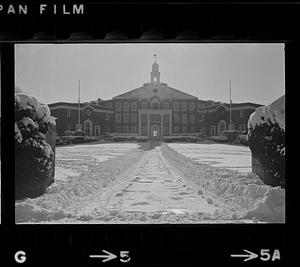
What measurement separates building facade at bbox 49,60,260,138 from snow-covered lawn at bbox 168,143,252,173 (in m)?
0.14

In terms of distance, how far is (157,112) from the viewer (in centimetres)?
323

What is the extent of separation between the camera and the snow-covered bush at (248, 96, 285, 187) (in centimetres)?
316

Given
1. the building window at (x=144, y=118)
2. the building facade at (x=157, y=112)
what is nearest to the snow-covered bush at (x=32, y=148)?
the building facade at (x=157, y=112)

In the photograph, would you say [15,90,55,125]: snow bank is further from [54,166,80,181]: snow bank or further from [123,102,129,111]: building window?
[123,102,129,111]: building window

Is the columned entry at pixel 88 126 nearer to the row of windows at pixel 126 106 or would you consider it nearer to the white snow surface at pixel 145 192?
the white snow surface at pixel 145 192

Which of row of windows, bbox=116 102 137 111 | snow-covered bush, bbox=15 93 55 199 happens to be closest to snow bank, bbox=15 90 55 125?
snow-covered bush, bbox=15 93 55 199

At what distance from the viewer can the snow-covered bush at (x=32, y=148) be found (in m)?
3.16

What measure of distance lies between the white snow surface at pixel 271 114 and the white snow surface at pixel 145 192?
0.34 metres

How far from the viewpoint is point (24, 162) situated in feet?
10.5

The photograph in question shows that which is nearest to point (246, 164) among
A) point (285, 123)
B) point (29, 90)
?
point (285, 123)

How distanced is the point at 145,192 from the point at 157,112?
758 millimetres
